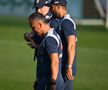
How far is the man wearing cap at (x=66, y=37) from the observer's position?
25.0 feet

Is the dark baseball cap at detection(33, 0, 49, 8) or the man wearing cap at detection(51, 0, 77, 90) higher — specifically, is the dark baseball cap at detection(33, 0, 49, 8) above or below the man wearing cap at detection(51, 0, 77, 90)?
above

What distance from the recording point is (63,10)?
7.72m

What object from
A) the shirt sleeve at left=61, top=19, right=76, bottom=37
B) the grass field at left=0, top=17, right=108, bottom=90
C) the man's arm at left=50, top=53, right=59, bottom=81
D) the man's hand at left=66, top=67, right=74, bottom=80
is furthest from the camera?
the grass field at left=0, top=17, right=108, bottom=90

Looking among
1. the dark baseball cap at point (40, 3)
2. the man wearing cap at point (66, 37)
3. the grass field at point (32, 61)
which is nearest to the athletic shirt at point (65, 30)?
the man wearing cap at point (66, 37)

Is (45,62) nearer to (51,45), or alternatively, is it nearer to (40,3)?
(51,45)

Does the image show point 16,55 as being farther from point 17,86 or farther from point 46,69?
point 46,69

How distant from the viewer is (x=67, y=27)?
7699mm

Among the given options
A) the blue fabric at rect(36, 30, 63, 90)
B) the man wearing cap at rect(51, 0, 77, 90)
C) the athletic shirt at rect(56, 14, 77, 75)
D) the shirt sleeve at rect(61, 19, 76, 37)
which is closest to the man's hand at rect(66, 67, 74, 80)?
the man wearing cap at rect(51, 0, 77, 90)

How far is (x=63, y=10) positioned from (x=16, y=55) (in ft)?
32.4

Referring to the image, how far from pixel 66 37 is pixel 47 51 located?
2.39 feet

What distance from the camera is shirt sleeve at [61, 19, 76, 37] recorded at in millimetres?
7676

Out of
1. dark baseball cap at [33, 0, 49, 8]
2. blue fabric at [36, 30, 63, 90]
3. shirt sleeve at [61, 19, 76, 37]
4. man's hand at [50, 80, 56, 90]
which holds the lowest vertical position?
man's hand at [50, 80, 56, 90]

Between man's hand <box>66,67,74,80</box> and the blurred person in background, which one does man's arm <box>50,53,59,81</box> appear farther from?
man's hand <box>66,67,74,80</box>

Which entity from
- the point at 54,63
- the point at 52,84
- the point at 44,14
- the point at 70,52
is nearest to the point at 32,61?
the point at 44,14
